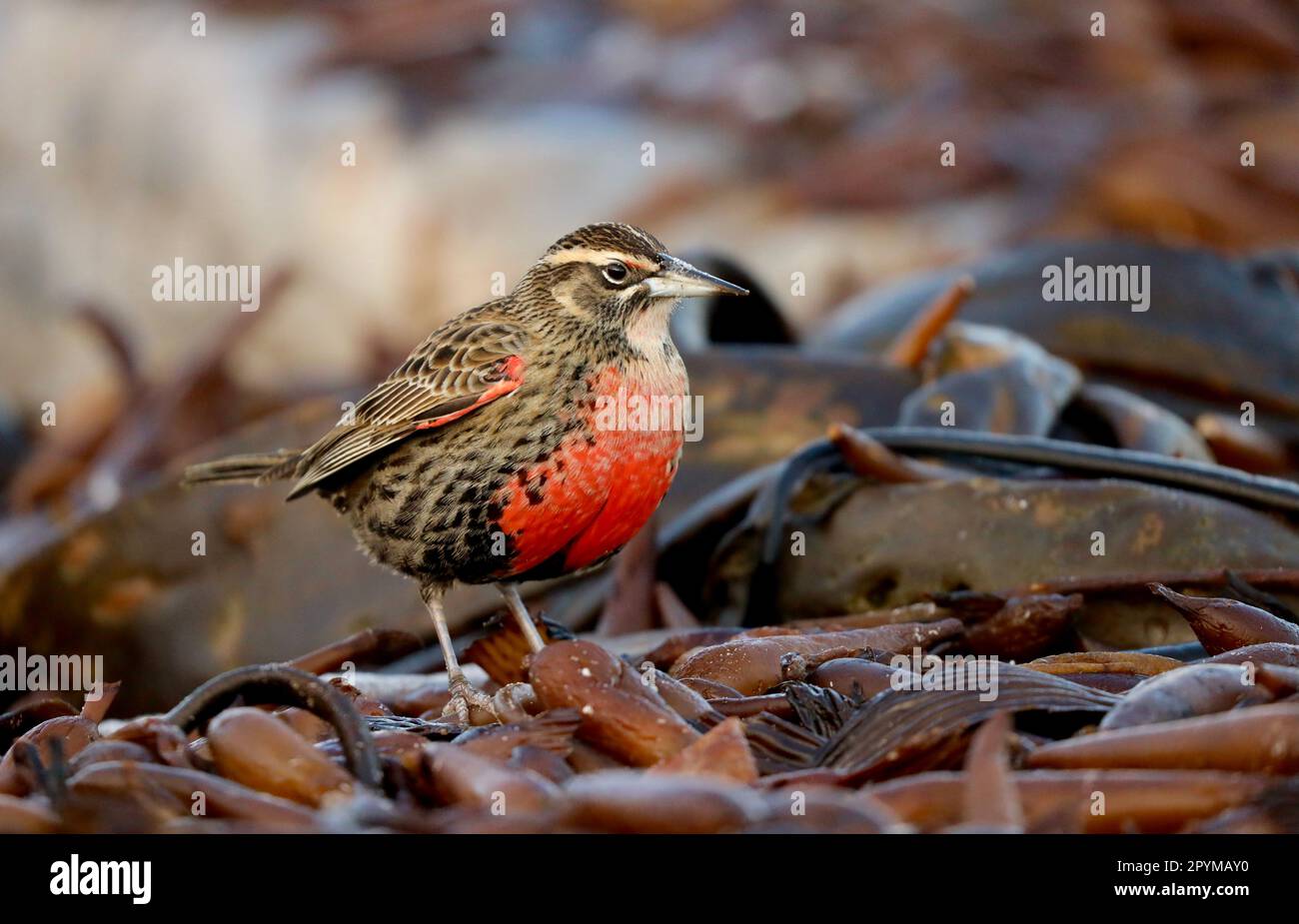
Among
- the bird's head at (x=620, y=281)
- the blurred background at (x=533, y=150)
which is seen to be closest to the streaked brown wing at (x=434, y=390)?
the bird's head at (x=620, y=281)

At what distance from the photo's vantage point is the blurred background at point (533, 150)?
776 centimetres

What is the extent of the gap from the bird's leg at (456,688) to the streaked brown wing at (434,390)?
13.7 inches

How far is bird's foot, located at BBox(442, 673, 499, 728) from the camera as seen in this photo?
2914mm

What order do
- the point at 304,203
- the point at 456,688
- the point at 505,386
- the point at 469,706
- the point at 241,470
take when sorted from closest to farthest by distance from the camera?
the point at 469,706, the point at 456,688, the point at 505,386, the point at 241,470, the point at 304,203

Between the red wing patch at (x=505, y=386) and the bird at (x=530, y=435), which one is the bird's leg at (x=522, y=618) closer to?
the bird at (x=530, y=435)

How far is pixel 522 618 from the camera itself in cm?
343

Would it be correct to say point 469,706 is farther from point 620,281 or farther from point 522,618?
point 620,281

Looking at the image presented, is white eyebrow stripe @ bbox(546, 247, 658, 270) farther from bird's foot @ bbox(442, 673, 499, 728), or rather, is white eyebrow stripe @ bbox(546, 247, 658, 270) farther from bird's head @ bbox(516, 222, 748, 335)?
bird's foot @ bbox(442, 673, 499, 728)

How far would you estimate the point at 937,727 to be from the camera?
231 cm

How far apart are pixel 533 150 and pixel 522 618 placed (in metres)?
5.28

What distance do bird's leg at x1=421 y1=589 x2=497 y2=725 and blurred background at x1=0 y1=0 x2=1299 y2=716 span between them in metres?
3.69

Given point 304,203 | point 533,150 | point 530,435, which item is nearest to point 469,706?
point 530,435

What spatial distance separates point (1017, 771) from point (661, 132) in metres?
6.61

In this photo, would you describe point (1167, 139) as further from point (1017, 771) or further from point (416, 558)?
point (1017, 771)
